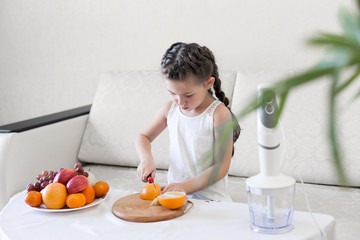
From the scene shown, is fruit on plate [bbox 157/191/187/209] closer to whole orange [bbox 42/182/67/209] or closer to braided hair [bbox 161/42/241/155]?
whole orange [bbox 42/182/67/209]

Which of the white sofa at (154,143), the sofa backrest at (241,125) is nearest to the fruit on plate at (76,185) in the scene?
the white sofa at (154,143)

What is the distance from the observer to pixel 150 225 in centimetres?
123

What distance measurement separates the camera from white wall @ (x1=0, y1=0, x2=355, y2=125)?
257 cm

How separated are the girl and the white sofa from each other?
0.53 feet

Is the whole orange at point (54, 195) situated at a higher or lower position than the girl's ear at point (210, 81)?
lower

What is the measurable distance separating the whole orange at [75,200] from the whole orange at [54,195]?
2 centimetres

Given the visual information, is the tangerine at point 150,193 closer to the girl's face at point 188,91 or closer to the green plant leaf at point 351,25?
the girl's face at point 188,91

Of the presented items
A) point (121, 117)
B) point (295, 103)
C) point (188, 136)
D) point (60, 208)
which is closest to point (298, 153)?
point (295, 103)

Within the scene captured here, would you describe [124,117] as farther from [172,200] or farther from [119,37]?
[172,200]

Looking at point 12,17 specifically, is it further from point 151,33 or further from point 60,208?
point 60,208

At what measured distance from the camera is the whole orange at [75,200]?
1.34 m

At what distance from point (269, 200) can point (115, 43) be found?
2.16 metres

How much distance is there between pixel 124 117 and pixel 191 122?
0.83 meters

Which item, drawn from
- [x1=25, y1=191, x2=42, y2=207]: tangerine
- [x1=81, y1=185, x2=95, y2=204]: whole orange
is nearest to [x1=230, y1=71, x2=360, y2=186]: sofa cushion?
[x1=81, y1=185, x2=95, y2=204]: whole orange
